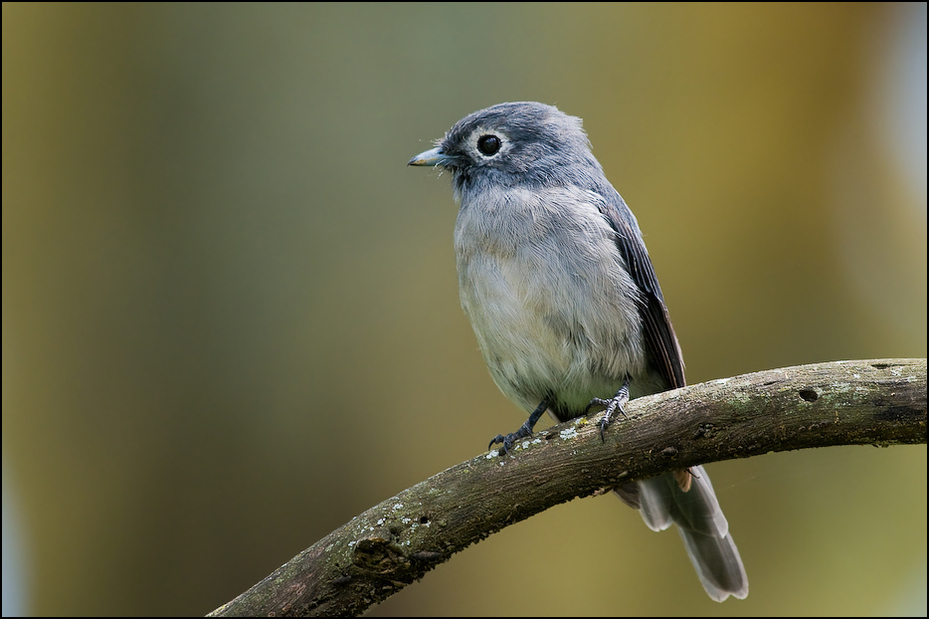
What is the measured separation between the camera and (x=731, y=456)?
2289 mm

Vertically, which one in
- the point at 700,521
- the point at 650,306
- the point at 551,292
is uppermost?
the point at 551,292

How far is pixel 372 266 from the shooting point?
532cm

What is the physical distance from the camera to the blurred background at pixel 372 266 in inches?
198

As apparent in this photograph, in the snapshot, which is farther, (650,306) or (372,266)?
(372,266)

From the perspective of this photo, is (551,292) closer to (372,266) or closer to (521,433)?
(521,433)

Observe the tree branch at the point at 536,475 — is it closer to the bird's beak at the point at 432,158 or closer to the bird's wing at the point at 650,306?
the bird's wing at the point at 650,306

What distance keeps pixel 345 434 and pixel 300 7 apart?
3.07 m

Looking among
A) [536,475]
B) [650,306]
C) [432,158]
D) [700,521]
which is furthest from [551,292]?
[700,521]

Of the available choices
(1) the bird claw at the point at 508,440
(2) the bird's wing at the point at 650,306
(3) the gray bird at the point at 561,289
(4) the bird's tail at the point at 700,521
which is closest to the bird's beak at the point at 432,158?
(3) the gray bird at the point at 561,289

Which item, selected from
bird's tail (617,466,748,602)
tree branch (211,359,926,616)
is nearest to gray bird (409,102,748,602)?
bird's tail (617,466,748,602)

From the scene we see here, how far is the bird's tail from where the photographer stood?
3.34 meters

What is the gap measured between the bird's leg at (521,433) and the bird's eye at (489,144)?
1209 millimetres

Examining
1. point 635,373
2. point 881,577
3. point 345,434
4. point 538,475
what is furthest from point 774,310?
point 538,475

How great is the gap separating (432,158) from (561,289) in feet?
3.26
